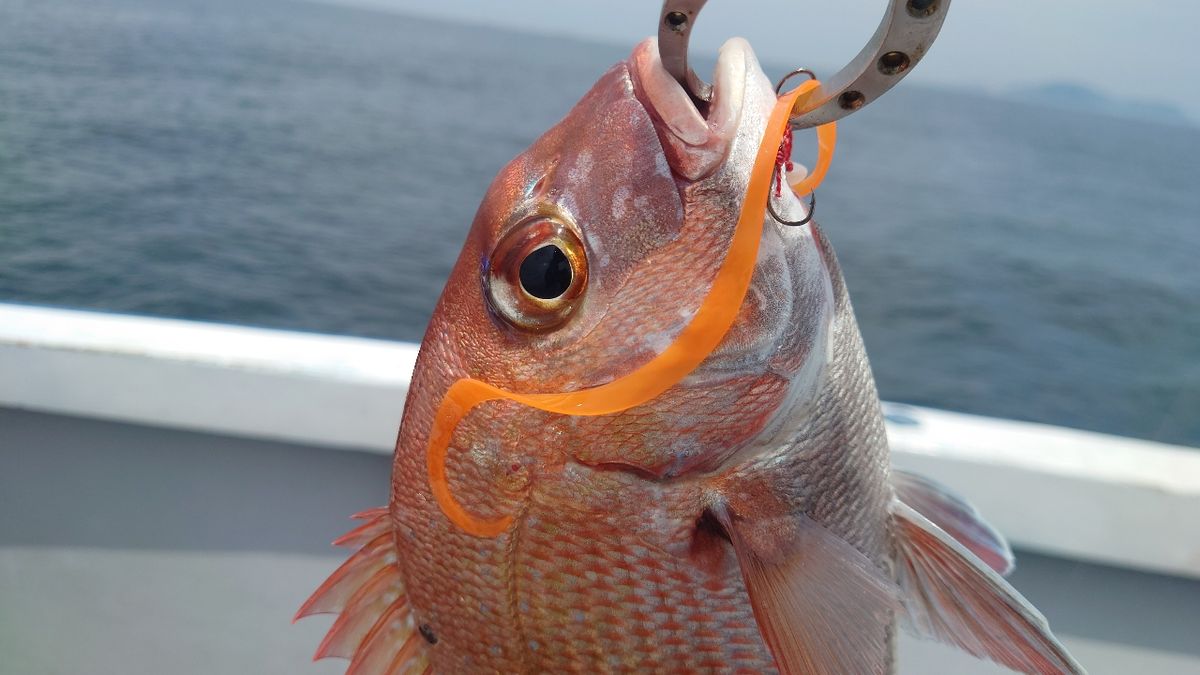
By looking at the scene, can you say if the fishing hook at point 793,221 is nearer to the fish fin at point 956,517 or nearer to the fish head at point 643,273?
the fish head at point 643,273

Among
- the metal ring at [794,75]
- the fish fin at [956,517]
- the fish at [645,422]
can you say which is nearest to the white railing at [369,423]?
the fish fin at [956,517]

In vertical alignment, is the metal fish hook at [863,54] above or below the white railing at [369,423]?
above

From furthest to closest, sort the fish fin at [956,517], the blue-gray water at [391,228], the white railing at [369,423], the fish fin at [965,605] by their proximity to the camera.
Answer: the blue-gray water at [391,228], the white railing at [369,423], the fish fin at [956,517], the fish fin at [965,605]

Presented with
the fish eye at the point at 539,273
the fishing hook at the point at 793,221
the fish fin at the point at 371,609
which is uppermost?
the fishing hook at the point at 793,221

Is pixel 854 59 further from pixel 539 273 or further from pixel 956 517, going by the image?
pixel 956 517

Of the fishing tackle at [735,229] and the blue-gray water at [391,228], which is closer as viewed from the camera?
the fishing tackle at [735,229]

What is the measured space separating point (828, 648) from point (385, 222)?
17.2 metres

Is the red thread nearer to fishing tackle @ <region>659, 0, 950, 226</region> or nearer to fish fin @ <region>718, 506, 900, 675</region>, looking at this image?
fishing tackle @ <region>659, 0, 950, 226</region>

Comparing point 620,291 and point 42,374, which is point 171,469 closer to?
point 42,374

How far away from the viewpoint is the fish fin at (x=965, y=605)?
103 centimetres

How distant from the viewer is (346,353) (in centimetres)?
227

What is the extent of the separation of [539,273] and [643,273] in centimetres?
11

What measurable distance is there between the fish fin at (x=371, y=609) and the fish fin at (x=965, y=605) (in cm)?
66

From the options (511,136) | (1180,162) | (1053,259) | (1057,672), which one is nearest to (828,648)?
(1057,672)
